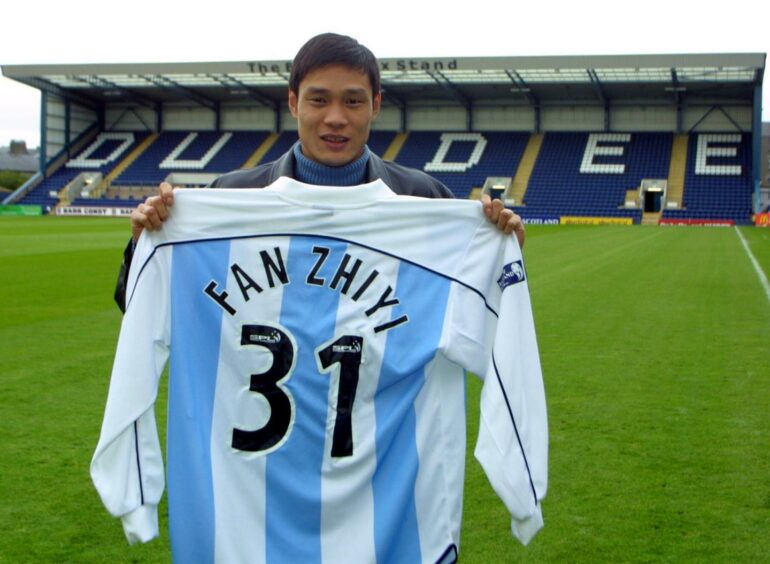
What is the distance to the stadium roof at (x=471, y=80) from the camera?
39406 mm

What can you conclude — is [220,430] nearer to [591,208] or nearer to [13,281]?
[13,281]

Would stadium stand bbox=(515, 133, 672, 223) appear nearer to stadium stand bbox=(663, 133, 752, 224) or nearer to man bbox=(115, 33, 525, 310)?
stadium stand bbox=(663, 133, 752, 224)

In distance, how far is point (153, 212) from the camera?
101 inches

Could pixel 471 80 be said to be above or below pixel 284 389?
above

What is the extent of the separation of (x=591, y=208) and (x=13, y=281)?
32470 millimetres

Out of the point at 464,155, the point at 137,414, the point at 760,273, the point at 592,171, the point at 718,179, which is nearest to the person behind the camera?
the point at 137,414

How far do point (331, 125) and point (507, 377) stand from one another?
843 mm

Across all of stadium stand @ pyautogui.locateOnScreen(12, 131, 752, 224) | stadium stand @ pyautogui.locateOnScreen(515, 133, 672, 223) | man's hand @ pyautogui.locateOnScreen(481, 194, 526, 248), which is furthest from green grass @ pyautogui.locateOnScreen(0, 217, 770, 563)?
stadium stand @ pyautogui.locateOnScreen(12, 131, 752, 224)

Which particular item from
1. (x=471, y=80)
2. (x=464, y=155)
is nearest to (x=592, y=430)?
(x=471, y=80)

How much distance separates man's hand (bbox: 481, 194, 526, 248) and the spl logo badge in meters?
0.10

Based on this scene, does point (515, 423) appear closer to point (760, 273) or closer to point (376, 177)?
point (376, 177)

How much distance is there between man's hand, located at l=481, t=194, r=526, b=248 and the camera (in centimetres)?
267

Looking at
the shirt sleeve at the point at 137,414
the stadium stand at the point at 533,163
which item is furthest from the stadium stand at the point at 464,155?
the shirt sleeve at the point at 137,414

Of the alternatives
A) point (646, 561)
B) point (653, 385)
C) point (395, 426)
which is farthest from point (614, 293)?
point (395, 426)
